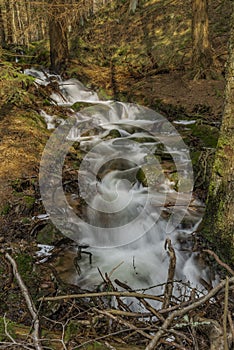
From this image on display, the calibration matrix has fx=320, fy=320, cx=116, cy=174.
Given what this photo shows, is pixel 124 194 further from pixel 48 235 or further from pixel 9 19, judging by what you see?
pixel 9 19

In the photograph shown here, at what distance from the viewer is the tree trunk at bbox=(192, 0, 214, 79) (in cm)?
1034

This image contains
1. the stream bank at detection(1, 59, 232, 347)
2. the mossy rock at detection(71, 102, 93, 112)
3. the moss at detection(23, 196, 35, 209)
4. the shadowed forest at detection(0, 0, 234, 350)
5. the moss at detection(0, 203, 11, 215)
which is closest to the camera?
the shadowed forest at detection(0, 0, 234, 350)

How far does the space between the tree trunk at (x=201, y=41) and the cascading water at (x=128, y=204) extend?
11.2 feet

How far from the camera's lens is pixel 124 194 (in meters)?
5.62

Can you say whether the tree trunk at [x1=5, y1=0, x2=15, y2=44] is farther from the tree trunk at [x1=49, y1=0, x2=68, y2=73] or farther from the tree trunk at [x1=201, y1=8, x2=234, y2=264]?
the tree trunk at [x1=201, y1=8, x2=234, y2=264]

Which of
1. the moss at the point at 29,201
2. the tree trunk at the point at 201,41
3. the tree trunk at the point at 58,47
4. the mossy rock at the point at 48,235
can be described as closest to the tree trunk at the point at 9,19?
the tree trunk at the point at 58,47

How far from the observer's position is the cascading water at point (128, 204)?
392 centimetres

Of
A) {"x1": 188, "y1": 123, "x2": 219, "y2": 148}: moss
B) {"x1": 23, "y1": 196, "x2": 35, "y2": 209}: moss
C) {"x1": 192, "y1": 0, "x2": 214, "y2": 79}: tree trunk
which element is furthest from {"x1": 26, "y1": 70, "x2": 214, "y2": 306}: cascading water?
{"x1": 192, "y1": 0, "x2": 214, "y2": 79}: tree trunk

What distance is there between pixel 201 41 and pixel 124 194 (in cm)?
726

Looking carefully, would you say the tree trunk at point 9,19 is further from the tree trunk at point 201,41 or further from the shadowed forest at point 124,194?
the tree trunk at point 201,41

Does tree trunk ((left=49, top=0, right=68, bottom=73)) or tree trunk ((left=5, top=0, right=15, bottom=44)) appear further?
tree trunk ((left=49, top=0, right=68, bottom=73))

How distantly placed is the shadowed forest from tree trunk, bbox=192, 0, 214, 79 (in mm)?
33

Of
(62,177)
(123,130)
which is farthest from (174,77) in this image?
(62,177)

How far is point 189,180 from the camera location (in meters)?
5.52
